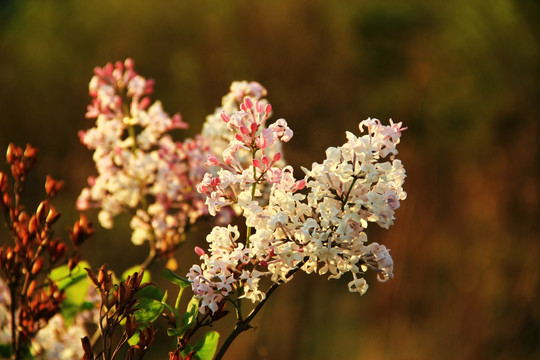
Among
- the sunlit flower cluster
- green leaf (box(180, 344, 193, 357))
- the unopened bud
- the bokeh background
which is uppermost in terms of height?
the bokeh background

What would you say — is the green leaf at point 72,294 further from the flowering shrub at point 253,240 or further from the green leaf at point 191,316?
the green leaf at point 191,316

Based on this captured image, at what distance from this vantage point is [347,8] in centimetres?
331

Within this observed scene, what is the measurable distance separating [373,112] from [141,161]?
2367 mm

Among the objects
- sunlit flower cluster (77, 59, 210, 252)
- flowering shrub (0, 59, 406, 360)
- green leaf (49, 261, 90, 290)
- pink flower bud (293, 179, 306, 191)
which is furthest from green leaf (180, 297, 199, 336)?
sunlit flower cluster (77, 59, 210, 252)

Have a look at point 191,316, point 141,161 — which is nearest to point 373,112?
point 141,161

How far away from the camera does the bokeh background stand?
2.67 meters

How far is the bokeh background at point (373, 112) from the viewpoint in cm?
267

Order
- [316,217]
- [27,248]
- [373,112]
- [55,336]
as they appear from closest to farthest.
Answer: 1. [316,217]
2. [27,248]
3. [55,336]
4. [373,112]

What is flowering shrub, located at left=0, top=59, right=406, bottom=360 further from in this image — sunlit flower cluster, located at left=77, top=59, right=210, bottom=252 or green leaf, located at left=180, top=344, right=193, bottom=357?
sunlit flower cluster, located at left=77, top=59, right=210, bottom=252

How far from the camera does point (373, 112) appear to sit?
3.13 metres

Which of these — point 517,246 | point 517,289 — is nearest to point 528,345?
point 517,289

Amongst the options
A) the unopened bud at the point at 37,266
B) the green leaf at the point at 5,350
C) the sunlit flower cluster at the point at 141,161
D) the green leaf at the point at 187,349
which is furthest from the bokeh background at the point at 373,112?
the green leaf at the point at 187,349

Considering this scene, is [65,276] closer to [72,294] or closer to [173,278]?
[72,294]

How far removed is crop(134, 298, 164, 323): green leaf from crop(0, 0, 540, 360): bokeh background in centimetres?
192
